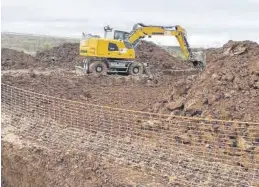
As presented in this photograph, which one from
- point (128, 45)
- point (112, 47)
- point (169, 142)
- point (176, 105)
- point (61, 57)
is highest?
point (128, 45)

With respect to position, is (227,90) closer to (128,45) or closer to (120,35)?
(128,45)

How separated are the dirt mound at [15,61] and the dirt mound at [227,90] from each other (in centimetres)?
1366

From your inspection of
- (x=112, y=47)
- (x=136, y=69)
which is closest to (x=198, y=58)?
(x=136, y=69)

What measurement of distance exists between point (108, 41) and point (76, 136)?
9.66 m

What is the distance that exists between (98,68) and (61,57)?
850 cm

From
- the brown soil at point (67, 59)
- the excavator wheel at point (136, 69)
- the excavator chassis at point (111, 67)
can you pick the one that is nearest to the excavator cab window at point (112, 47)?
the excavator chassis at point (111, 67)

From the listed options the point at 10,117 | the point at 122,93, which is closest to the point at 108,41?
the point at 122,93

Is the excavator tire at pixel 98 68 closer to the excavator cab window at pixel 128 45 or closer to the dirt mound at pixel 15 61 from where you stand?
the excavator cab window at pixel 128 45

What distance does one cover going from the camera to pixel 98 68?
18.7m

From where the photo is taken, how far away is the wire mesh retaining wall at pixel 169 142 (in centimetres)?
670

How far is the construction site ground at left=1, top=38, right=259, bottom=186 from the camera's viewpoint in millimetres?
6848

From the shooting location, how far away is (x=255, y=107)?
7.73 metres

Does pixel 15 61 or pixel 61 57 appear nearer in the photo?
pixel 15 61

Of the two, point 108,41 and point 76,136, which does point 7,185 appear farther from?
point 108,41
